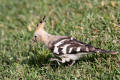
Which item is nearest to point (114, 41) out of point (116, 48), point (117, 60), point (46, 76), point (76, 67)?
point (116, 48)

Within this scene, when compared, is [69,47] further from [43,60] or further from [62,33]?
[62,33]

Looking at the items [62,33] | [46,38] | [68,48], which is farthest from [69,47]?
[62,33]

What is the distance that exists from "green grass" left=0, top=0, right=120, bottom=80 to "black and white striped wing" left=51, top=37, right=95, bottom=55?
36 centimetres

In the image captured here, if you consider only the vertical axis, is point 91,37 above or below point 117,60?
above

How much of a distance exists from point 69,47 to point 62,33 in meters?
1.44

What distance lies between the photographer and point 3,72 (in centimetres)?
544

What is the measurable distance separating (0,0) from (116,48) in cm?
516

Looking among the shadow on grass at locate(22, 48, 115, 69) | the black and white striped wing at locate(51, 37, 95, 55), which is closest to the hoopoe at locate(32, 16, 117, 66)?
Answer: the black and white striped wing at locate(51, 37, 95, 55)

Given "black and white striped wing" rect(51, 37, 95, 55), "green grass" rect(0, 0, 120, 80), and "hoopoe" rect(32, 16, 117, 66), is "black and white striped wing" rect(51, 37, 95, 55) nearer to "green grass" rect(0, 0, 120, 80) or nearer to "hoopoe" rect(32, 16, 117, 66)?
"hoopoe" rect(32, 16, 117, 66)

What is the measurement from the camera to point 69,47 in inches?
189

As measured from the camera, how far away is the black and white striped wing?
185 inches

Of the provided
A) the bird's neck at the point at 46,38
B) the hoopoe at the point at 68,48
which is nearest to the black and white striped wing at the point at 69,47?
the hoopoe at the point at 68,48

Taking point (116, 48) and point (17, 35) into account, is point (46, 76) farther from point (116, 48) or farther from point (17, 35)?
point (17, 35)

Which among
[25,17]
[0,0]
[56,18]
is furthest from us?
[0,0]
